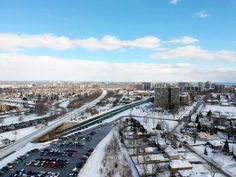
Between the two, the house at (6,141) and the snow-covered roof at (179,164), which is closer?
the snow-covered roof at (179,164)

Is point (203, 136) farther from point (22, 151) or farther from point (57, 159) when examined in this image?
point (22, 151)

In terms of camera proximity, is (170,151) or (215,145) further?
(215,145)

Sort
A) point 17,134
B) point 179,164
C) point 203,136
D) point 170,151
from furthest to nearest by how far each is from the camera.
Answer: point 17,134, point 203,136, point 170,151, point 179,164

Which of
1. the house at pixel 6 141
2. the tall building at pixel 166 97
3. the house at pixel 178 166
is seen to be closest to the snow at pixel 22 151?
the house at pixel 6 141

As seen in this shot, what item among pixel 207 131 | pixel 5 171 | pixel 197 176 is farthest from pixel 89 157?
pixel 207 131

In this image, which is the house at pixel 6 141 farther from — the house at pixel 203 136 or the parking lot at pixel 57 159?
the house at pixel 203 136

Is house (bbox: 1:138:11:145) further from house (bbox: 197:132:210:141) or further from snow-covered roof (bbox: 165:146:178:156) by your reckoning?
house (bbox: 197:132:210:141)

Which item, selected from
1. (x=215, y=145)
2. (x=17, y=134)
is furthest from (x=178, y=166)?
(x=17, y=134)

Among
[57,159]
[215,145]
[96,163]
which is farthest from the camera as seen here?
[215,145]
